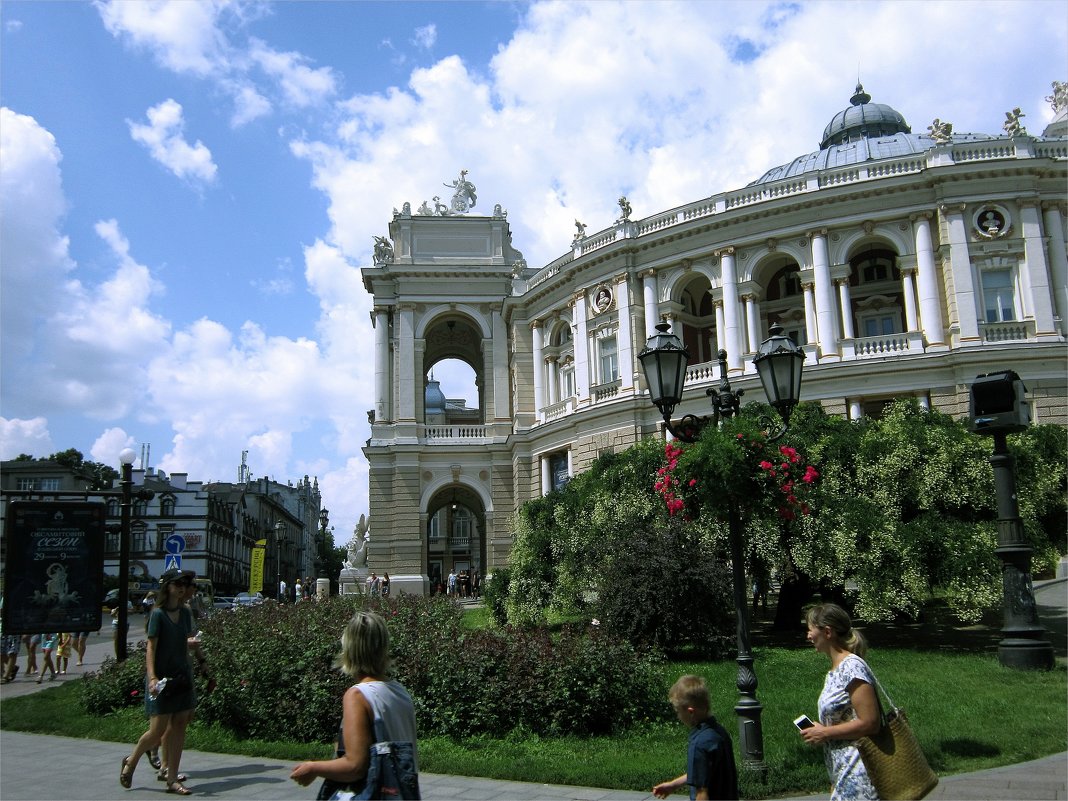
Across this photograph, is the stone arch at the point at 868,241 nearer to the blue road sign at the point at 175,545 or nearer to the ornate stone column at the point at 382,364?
the ornate stone column at the point at 382,364

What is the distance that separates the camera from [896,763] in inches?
188

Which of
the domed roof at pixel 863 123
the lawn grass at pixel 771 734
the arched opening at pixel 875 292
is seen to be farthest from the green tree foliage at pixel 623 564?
the domed roof at pixel 863 123

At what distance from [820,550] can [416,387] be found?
1204 inches

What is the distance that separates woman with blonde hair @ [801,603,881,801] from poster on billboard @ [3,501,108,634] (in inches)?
483

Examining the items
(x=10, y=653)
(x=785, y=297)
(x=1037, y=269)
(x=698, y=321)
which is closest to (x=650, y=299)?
(x=698, y=321)

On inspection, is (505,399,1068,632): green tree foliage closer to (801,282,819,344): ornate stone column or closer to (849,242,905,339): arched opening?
(801,282,819,344): ornate stone column

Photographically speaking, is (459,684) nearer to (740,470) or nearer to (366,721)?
(740,470)

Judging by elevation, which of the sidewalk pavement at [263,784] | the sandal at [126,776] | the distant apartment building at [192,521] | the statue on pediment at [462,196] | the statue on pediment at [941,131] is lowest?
the sidewalk pavement at [263,784]

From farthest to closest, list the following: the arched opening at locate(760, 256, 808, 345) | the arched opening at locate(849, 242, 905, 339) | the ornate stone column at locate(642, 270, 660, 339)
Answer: the ornate stone column at locate(642, 270, 660, 339) < the arched opening at locate(760, 256, 808, 345) < the arched opening at locate(849, 242, 905, 339)

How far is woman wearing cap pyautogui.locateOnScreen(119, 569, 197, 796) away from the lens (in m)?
8.40

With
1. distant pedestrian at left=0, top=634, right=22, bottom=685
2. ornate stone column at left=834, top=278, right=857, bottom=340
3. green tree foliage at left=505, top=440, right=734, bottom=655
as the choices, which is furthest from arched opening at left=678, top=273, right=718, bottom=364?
distant pedestrian at left=0, top=634, right=22, bottom=685

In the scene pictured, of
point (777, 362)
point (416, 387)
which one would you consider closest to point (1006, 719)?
point (777, 362)

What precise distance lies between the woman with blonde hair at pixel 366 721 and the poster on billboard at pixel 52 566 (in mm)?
11013

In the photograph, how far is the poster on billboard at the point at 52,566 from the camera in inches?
535
